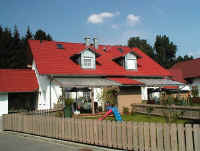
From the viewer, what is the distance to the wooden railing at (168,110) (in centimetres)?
1586

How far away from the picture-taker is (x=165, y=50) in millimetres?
74688

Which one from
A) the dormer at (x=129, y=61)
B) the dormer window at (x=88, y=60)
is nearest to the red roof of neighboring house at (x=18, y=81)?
the dormer window at (x=88, y=60)

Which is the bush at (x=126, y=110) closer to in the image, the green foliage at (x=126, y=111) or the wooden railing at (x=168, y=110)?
the green foliage at (x=126, y=111)

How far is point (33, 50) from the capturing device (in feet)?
82.4

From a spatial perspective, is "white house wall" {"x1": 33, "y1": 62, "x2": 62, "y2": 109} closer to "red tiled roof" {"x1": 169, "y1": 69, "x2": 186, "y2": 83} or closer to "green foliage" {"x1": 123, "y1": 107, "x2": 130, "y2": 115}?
"green foliage" {"x1": 123, "y1": 107, "x2": 130, "y2": 115}

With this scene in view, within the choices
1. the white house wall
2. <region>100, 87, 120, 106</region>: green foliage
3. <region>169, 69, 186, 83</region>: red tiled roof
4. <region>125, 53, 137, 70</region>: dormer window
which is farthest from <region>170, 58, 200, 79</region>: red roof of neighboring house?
the white house wall

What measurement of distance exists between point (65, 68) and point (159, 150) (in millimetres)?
16893

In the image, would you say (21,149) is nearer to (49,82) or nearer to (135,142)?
(135,142)

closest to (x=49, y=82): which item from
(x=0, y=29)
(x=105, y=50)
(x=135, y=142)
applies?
(x=105, y=50)

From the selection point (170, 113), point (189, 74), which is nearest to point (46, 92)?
point (170, 113)

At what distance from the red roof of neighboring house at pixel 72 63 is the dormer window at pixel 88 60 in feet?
1.80

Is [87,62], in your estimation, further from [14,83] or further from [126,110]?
[14,83]

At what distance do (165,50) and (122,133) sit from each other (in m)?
70.2

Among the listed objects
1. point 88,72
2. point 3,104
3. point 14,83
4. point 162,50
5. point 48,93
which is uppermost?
point 162,50
